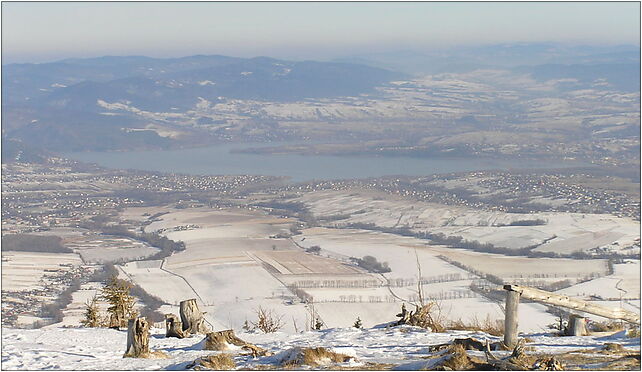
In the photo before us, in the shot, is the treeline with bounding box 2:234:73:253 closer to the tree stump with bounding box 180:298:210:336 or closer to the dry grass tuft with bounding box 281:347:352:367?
the tree stump with bounding box 180:298:210:336

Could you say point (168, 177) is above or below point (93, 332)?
below

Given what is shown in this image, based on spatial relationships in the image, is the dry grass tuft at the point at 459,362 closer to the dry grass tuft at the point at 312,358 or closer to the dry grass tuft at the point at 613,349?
the dry grass tuft at the point at 312,358

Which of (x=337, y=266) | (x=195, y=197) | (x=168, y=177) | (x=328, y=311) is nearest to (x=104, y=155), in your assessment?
(x=168, y=177)

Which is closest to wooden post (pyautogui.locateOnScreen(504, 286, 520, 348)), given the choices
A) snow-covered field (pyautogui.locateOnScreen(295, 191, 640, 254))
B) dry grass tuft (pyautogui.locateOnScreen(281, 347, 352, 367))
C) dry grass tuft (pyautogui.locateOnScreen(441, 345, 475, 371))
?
dry grass tuft (pyautogui.locateOnScreen(441, 345, 475, 371))

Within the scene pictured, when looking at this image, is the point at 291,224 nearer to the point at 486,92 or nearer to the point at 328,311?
the point at 328,311

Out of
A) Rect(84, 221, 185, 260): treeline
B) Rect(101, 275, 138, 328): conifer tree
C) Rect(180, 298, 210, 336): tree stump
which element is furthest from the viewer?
Rect(84, 221, 185, 260): treeline

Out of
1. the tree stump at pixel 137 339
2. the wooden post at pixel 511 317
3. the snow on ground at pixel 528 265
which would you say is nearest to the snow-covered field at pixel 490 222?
the snow on ground at pixel 528 265
